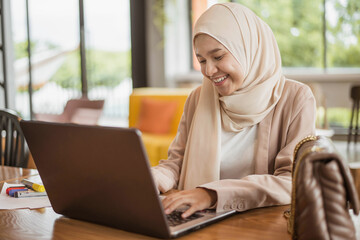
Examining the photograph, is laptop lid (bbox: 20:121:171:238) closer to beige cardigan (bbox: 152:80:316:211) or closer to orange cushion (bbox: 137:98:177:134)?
beige cardigan (bbox: 152:80:316:211)

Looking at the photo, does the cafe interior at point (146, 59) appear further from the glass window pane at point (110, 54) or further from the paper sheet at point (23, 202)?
the paper sheet at point (23, 202)

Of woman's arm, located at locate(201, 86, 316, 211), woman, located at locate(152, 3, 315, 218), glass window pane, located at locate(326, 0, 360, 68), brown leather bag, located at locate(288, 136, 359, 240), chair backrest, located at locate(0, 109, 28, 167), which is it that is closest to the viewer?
brown leather bag, located at locate(288, 136, 359, 240)

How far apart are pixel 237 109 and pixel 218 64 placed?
0.49 feet

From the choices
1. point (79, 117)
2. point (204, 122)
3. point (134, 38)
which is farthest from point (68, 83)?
point (204, 122)

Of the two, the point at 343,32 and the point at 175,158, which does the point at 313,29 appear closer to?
the point at 343,32

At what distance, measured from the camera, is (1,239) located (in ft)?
3.11

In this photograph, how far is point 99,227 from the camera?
994 millimetres

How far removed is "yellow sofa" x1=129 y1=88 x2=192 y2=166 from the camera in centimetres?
373

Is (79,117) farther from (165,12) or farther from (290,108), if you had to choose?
(290,108)

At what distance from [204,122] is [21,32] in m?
4.95

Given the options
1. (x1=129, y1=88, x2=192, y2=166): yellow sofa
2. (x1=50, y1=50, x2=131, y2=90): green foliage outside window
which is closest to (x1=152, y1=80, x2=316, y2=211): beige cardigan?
(x1=129, y1=88, x2=192, y2=166): yellow sofa

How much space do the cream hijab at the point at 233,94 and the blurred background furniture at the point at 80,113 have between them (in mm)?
3172

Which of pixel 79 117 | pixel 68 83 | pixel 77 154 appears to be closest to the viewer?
pixel 77 154

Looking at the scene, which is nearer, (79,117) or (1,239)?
(1,239)
